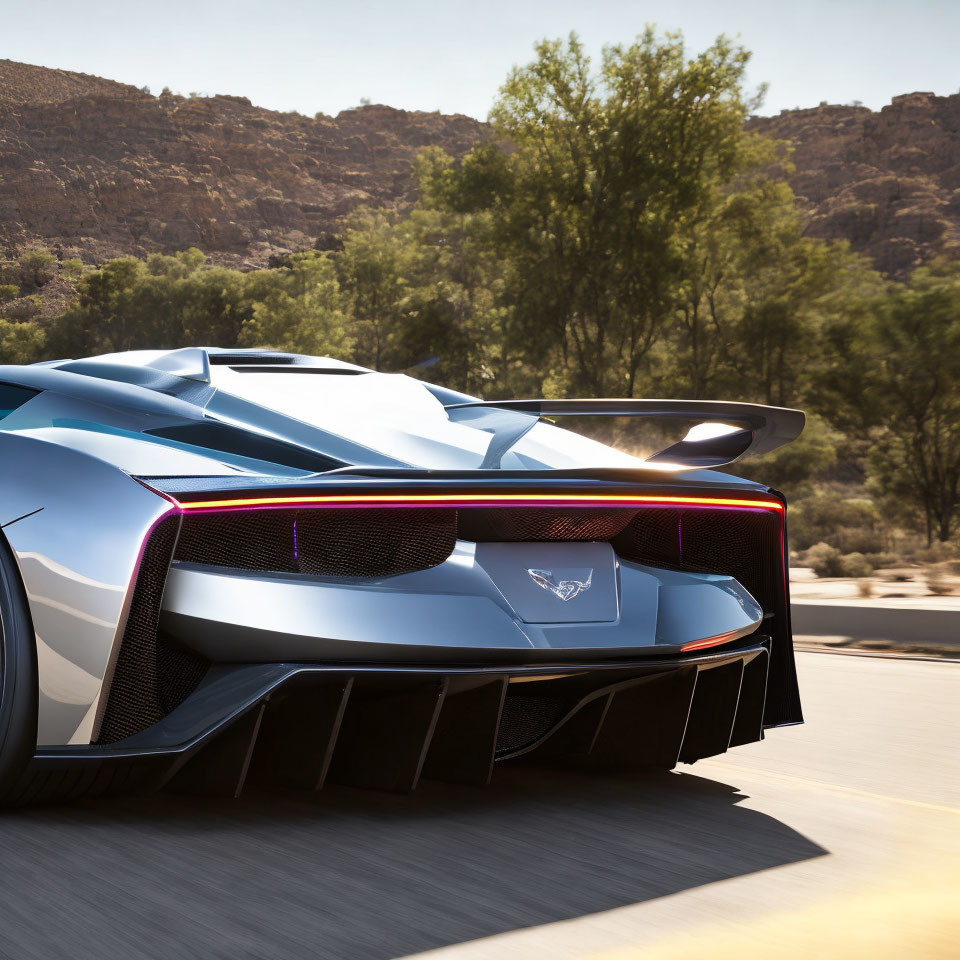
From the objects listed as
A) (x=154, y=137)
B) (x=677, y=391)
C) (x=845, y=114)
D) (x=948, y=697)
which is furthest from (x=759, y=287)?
(x=154, y=137)

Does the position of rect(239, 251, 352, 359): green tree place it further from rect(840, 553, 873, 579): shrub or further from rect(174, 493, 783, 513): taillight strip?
rect(174, 493, 783, 513): taillight strip

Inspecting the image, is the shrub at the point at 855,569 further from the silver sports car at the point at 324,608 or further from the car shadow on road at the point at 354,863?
the silver sports car at the point at 324,608

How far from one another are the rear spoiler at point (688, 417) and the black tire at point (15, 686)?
1333 millimetres

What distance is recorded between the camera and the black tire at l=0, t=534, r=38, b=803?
2.98 m

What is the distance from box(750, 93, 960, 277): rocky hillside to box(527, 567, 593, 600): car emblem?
261 feet

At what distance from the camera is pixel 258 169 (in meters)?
140

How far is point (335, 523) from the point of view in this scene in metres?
2.98

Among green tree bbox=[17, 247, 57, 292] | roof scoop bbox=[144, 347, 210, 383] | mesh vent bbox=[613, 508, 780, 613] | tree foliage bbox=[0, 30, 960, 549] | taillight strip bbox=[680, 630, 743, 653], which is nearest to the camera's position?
taillight strip bbox=[680, 630, 743, 653]

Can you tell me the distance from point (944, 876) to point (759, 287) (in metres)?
32.1

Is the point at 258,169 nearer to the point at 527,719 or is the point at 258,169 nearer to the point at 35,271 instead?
the point at 35,271

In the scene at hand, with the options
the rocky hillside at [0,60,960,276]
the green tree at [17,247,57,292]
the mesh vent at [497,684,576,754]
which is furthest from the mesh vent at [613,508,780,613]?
the green tree at [17,247,57,292]

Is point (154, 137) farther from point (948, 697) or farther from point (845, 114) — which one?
point (948, 697)

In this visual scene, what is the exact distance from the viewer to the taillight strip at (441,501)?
2904 millimetres

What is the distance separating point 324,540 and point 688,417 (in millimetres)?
1299
